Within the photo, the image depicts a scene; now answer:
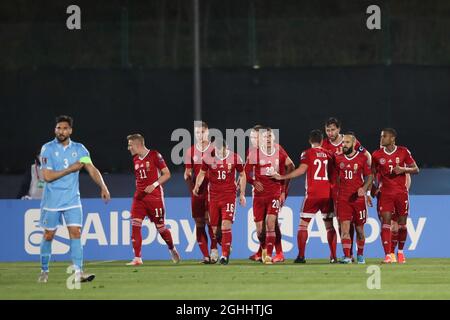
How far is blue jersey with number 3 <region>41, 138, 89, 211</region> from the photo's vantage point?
43.5 feet

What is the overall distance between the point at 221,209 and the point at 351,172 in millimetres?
1940

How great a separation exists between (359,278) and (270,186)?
3498 mm

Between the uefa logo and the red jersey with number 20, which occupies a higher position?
the red jersey with number 20

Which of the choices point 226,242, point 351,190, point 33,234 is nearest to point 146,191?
point 226,242

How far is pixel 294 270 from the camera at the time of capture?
49.9 feet

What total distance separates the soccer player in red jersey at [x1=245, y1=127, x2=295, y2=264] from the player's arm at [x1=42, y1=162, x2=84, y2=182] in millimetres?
4266

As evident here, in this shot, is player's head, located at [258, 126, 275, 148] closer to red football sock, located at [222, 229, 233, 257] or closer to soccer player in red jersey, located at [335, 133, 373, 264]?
soccer player in red jersey, located at [335, 133, 373, 264]

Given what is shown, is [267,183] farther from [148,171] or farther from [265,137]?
[148,171]

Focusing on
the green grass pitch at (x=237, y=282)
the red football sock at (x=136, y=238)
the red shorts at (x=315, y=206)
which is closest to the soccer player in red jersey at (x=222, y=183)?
the green grass pitch at (x=237, y=282)

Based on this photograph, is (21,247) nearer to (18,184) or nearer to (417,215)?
(18,184)

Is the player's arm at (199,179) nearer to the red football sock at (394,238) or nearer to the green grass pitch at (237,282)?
the green grass pitch at (237,282)

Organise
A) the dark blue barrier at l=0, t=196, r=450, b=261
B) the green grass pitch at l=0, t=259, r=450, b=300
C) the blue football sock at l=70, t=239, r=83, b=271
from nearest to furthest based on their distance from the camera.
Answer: the green grass pitch at l=0, t=259, r=450, b=300 < the blue football sock at l=70, t=239, r=83, b=271 < the dark blue barrier at l=0, t=196, r=450, b=261

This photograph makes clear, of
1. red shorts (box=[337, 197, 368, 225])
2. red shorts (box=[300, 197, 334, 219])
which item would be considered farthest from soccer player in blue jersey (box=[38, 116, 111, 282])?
red shorts (box=[337, 197, 368, 225])
